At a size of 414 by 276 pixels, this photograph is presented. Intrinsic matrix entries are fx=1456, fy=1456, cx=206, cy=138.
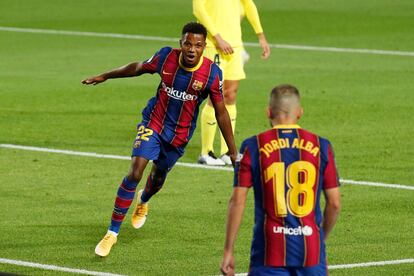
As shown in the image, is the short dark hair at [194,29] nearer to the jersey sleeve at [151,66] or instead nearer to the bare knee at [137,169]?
the jersey sleeve at [151,66]

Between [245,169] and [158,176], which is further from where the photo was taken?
[158,176]

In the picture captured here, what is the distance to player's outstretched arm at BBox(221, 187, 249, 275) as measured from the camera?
352 inches

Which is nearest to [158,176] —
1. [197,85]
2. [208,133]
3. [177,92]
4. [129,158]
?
[177,92]

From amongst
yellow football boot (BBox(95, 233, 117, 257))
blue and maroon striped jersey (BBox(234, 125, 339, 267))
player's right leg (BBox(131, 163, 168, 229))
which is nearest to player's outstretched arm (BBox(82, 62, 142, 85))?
player's right leg (BBox(131, 163, 168, 229))

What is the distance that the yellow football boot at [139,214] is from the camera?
14013mm

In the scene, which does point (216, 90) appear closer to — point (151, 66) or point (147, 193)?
point (151, 66)

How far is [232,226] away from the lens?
8.98m

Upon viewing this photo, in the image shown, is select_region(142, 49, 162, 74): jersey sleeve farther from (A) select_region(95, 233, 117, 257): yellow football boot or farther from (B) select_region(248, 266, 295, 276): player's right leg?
(B) select_region(248, 266, 295, 276): player's right leg

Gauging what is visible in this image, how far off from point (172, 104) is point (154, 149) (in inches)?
18.2

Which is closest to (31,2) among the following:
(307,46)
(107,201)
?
(307,46)

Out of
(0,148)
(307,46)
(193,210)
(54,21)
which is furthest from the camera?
(54,21)

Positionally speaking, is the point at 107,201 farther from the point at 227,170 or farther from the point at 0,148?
the point at 0,148

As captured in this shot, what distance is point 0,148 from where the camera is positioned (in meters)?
18.9

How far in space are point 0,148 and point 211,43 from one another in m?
3.19
